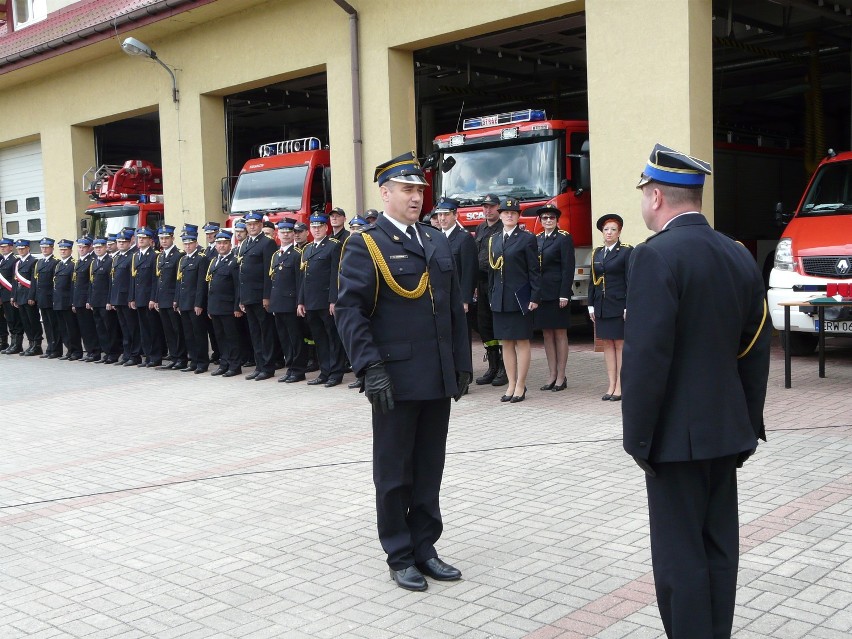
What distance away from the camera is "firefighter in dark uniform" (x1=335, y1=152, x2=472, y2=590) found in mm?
4555

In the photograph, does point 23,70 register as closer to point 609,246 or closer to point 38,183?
point 38,183

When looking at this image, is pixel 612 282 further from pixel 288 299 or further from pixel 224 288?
pixel 224 288

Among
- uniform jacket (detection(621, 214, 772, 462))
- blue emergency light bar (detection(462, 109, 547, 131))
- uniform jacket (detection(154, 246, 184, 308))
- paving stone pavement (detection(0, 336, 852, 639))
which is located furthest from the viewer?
blue emergency light bar (detection(462, 109, 547, 131))

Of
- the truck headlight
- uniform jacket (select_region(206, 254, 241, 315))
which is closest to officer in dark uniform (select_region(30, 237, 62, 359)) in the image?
uniform jacket (select_region(206, 254, 241, 315))

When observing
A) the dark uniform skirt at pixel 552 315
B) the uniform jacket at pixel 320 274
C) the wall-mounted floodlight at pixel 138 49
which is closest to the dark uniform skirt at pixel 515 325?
the dark uniform skirt at pixel 552 315

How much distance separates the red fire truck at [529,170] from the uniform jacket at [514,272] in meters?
3.10

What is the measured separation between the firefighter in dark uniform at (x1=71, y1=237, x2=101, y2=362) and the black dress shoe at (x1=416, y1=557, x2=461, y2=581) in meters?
11.8

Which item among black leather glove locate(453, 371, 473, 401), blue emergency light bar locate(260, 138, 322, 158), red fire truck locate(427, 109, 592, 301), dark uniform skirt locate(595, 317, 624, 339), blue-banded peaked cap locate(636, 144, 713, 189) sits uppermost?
blue emergency light bar locate(260, 138, 322, 158)

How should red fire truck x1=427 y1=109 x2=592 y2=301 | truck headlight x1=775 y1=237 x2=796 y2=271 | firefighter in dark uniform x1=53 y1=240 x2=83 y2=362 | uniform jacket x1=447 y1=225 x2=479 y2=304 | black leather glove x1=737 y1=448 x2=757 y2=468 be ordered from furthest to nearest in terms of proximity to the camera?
firefighter in dark uniform x1=53 y1=240 x2=83 y2=362 < red fire truck x1=427 y1=109 x2=592 y2=301 < truck headlight x1=775 y1=237 x2=796 y2=271 < uniform jacket x1=447 y1=225 x2=479 y2=304 < black leather glove x1=737 y1=448 x2=757 y2=468

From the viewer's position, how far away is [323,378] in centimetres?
1148

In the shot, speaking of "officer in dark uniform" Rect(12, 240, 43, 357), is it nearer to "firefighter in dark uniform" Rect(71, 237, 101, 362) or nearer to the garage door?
"firefighter in dark uniform" Rect(71, 237, 101, 362)

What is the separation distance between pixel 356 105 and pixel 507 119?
240cm

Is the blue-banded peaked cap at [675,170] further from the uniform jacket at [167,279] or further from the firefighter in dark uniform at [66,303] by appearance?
the firefighter in dark uniform at [66,303]

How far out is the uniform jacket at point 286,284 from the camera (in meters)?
11.7
